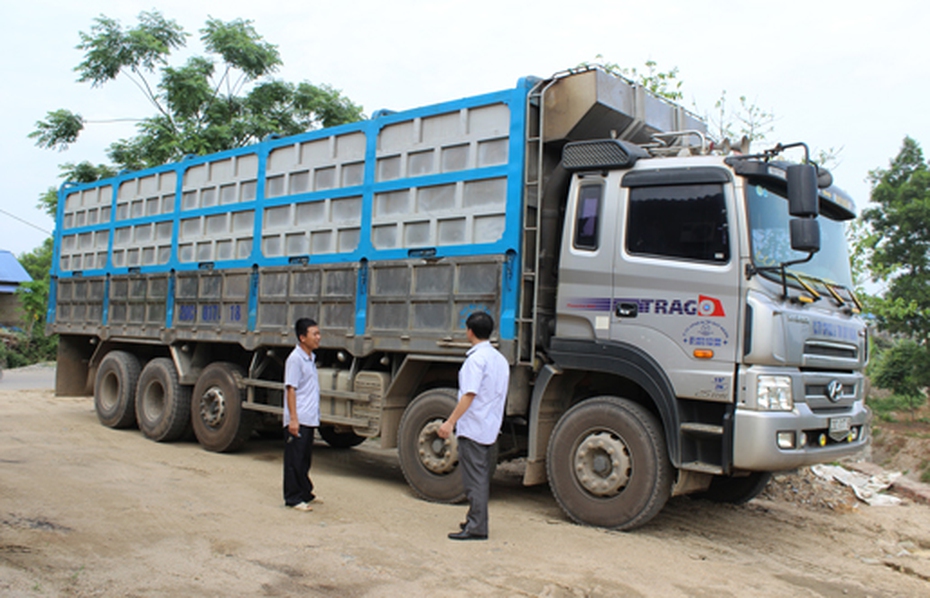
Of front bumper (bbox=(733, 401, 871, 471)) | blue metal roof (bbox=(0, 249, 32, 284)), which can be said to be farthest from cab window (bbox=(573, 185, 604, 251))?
blue metal roof (bbox=(0, 249, 32, 284))

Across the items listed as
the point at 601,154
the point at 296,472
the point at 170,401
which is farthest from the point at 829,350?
the point at 170,401

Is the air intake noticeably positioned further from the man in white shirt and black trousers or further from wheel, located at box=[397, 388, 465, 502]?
wheel, located at box=[397, 388, 465, 502]

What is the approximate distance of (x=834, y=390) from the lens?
5.58 metres

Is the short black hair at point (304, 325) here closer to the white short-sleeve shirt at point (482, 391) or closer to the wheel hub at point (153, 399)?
the white short-sleeve shirt at point (482, 391)

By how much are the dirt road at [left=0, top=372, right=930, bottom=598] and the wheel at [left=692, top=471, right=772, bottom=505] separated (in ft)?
0.50

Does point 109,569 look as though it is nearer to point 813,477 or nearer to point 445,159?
point 445,159

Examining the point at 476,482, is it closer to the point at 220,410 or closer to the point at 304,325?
the point at 304,325

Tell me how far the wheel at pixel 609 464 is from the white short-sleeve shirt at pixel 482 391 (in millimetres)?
793

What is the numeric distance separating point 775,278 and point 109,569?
14.8 feet

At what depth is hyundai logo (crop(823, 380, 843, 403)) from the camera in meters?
5.54

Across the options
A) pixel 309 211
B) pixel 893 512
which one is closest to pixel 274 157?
pixel 309 211

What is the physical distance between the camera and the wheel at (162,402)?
9586mm

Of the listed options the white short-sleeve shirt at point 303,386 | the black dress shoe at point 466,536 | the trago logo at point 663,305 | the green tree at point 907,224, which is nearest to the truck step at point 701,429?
the trago logo at point 663,305

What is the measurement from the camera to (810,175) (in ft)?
16.3
